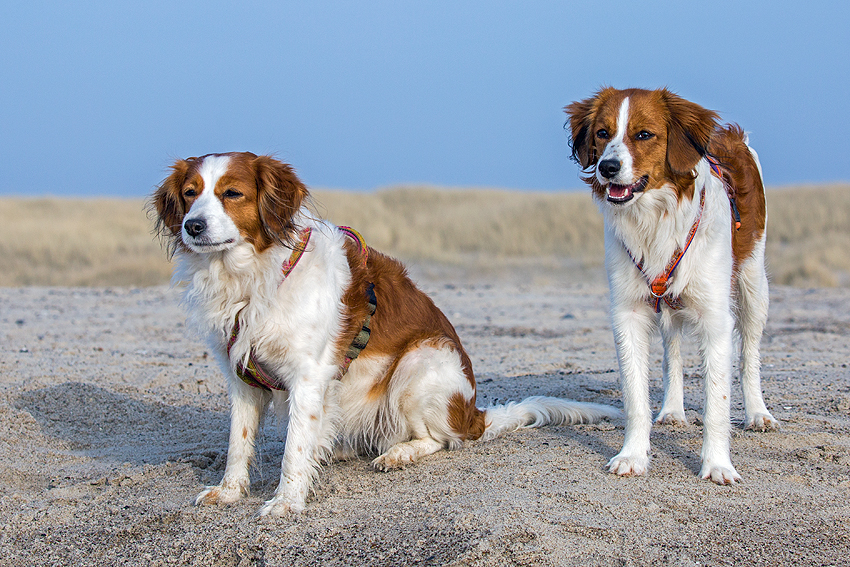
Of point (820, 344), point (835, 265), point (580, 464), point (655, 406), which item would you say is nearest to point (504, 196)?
point (835, 265)

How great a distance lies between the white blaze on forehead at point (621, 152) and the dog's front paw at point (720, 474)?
144 cm

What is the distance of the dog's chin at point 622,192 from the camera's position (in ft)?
12.1

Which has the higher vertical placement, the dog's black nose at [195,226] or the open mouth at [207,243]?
the dog's black nose at [195,226]

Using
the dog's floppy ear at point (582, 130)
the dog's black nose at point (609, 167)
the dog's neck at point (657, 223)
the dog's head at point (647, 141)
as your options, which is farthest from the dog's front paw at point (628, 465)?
the dog's floppy ear at point (582, 130)

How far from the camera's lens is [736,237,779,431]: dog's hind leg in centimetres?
481

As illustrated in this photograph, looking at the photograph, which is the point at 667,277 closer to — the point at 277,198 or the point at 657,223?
the point at 657,223

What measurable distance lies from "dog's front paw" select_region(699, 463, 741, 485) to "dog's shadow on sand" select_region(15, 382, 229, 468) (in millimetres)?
2715

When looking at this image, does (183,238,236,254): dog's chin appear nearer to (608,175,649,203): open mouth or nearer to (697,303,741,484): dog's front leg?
(608,175,649,203): open mouth

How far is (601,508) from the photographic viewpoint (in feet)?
10.9


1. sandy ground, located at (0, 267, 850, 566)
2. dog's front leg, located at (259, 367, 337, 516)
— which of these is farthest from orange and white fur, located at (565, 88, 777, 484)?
dog's front leg, located at (259, 367, 337, 516)

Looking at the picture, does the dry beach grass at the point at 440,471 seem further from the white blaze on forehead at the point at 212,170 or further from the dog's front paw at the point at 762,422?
the white blaze on forehead at the point at 212,170

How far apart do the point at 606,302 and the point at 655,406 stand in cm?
680

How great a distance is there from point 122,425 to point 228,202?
8.11ft

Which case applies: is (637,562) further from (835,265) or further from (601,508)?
(835,265)
